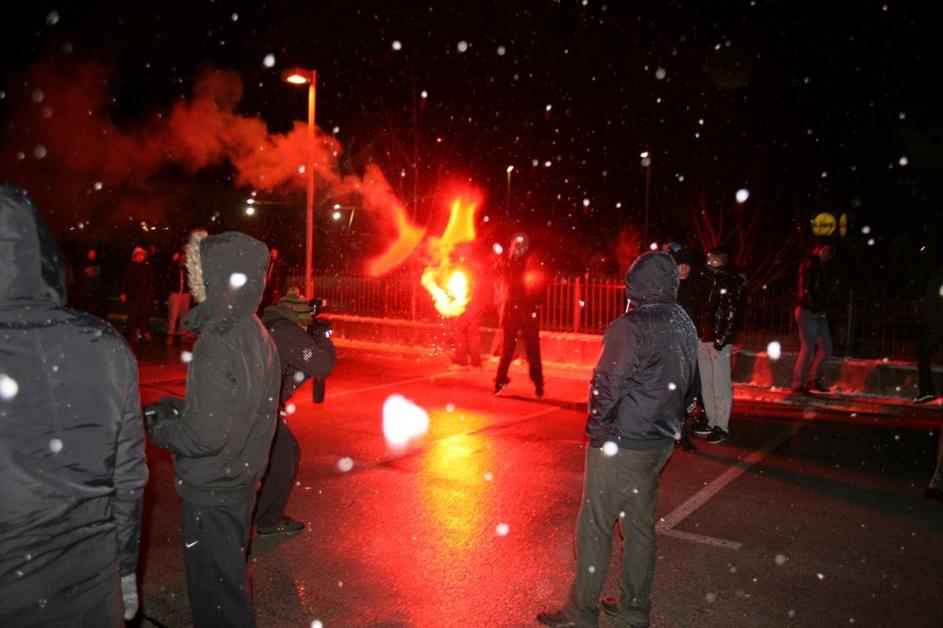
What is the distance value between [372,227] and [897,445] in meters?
15.4

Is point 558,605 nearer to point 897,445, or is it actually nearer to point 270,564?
point 270,564

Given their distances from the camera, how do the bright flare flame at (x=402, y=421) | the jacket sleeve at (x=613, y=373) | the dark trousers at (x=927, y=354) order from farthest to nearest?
1. the dark trousers at (x=927, y=354)
2. the bright flare flame at (x=402, y=421)
3. the jacket sleeve at (x=613, y=373)

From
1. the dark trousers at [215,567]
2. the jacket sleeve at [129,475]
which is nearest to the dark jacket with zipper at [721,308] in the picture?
the dark trousers at [215,567]

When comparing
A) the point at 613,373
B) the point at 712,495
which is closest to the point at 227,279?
the point at 613,373

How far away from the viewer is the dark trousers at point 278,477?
173 inches

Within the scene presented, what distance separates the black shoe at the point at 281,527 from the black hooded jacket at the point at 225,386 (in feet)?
6.07

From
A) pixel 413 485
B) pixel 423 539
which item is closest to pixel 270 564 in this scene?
pixel 423 539

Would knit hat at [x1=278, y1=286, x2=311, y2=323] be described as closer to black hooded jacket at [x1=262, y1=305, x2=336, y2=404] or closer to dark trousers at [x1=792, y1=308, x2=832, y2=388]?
black hooded jacket at [x1=262, y1=305, x2=336, y2=404]

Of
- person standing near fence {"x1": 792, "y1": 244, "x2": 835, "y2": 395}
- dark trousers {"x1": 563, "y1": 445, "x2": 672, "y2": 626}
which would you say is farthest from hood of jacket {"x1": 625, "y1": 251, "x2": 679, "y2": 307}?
person standing near fence {"x1": 792, "y1": 244, "x2": 835, "y2": 395}

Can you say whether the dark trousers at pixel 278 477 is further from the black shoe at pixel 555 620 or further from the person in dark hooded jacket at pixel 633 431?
the person in dark hooded jacket at pixel 633 431

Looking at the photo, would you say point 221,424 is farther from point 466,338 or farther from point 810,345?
point 466,338

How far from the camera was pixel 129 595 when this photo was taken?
87.2 inches

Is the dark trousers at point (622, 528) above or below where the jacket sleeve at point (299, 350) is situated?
below

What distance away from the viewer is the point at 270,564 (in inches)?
164
